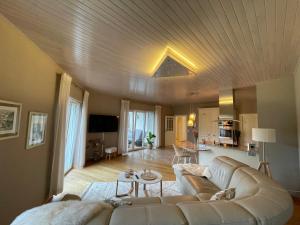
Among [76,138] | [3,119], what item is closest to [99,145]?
[76,138]

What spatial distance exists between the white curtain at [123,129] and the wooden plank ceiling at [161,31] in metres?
4.21

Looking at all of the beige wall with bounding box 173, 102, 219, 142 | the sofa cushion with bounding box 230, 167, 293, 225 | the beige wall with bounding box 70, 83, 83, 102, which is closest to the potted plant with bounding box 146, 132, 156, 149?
the beige wall with bounding box 173, 102, 219, 142

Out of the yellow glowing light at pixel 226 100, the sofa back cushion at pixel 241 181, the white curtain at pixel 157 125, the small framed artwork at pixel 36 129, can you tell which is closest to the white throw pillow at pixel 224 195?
the sofa back cushion at pixel 241 181

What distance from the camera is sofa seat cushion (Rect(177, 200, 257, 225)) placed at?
0.98 meters

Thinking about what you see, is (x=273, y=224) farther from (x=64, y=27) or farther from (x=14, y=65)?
(x=14, y=65)

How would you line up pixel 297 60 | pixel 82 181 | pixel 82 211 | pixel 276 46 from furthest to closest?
pixel 82 181, pixel 297 60, pixel 276 46, pixel 82 211

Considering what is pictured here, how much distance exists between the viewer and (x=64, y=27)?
1.88m

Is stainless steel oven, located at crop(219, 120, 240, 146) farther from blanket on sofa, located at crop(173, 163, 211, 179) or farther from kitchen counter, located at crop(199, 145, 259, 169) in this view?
blanket on sofa, located at crop(173, 163, 211, 179)

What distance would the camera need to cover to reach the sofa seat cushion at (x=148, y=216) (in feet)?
3.01

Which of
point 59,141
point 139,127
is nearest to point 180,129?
point 139,127

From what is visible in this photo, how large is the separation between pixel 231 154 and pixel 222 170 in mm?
1568

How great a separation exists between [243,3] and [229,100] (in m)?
4.00

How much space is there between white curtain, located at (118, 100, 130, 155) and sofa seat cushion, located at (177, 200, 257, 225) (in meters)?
6.18

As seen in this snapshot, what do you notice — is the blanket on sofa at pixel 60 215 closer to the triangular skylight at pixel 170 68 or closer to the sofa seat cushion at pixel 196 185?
the sofa seat cushion at pixel 196 185
